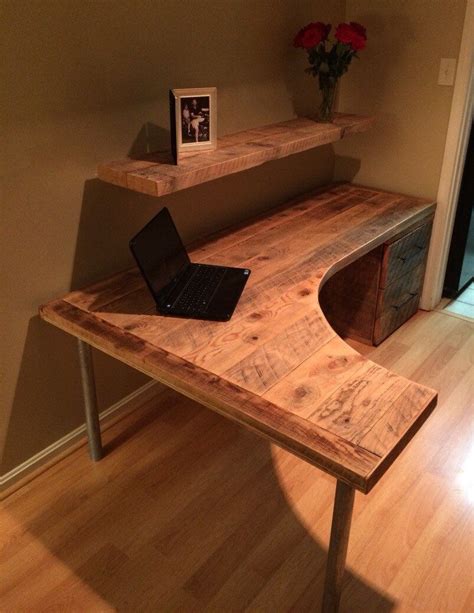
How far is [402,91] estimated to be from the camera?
9.10 ft

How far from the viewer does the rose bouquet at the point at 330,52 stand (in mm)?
2338

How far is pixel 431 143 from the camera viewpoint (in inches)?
109

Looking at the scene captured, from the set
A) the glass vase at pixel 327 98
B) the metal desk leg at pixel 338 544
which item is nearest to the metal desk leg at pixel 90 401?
the metal desk leg at pixel 338 544

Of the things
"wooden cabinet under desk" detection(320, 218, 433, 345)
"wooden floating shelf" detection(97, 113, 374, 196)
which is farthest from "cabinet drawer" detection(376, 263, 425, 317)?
"wooden floating shelf" detection(97, 113, 374, 196)

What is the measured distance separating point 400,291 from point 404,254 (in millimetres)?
199

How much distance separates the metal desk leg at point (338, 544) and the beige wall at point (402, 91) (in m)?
1.96

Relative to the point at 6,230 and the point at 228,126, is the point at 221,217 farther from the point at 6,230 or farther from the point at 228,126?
the point at 6,230

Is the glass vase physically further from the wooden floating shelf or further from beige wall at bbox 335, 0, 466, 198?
beige wall at bbox 335, 0, 466, 198

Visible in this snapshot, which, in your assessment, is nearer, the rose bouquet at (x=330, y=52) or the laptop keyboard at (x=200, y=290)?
the laptop keyboard at (x=200, y=290)

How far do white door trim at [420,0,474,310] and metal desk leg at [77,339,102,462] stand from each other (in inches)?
73.3

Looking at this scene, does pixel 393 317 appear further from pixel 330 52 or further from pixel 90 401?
pixel 90 401

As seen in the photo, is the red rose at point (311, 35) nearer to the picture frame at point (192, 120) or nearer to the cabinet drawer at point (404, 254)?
the picture frame at point (192, 120)

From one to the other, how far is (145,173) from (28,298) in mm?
530

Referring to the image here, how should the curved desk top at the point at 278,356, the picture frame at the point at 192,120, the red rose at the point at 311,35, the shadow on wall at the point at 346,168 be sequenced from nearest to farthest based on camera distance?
the curved desk top at the point at 278,356
the picture frame at the point at 192,120
the red rose at the point at 311,35
the shadow on wall at the point at 346,168
